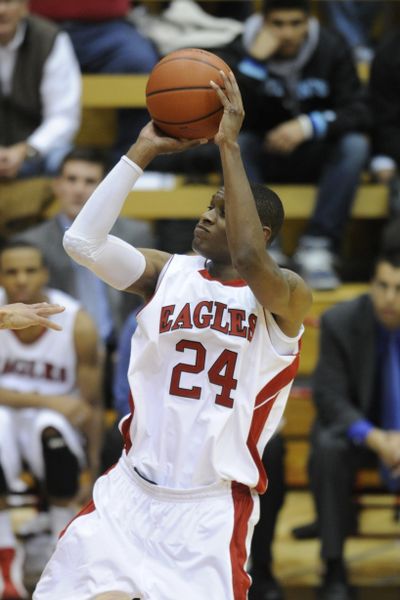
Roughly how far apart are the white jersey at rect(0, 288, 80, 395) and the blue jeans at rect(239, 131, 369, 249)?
5.48 ft

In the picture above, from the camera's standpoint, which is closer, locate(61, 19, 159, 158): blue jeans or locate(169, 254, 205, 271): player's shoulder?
locate(169, 254, 205, 271): player's shoulder

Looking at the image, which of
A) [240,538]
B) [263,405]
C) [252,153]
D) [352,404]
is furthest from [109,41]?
[240,538]

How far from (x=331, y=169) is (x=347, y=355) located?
1627 mm

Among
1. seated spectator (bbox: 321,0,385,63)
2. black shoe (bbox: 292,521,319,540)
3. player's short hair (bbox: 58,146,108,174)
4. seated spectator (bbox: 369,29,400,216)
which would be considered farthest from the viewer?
seated spectator (bbox: 321,0,385,63)

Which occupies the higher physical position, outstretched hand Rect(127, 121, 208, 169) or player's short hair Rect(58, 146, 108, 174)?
outstretched hand Rect(127, 121, 208, 169)

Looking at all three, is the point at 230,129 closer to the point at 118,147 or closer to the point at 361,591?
the point at 361,591

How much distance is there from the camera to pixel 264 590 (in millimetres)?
5699

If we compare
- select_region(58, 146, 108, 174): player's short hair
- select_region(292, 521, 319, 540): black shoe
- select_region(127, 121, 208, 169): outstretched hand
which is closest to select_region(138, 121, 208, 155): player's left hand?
select_region(127, 121, 208, 169): outstretched hand

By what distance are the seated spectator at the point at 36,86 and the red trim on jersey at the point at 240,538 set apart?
3.68 metres

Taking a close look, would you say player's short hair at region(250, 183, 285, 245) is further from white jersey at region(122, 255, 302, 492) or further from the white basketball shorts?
the white basketball shorts

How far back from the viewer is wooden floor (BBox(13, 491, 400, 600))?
5938 mm

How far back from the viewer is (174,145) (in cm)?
382

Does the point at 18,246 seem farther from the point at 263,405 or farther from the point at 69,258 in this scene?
the point at 263,405

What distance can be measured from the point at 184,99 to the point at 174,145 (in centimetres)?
14
